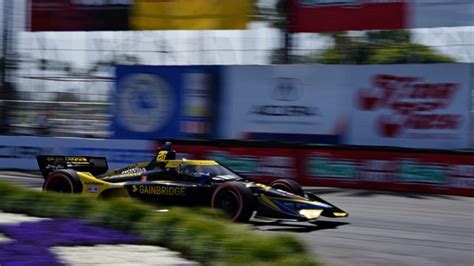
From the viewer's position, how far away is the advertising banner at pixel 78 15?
27.5 meters

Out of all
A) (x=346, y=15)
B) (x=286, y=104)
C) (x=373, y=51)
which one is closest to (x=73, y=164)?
(x=286, y=104)

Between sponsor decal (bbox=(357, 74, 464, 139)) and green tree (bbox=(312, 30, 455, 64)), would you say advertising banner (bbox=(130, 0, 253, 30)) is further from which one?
sponsor decal (bbox=(357, 74, 464, 139))

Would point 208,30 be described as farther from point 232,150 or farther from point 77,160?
point 77,160

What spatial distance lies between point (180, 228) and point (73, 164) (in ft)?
21.1

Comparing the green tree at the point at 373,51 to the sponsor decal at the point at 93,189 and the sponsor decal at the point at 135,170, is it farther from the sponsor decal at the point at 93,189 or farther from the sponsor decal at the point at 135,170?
the sponsor decal at the point at 93,189

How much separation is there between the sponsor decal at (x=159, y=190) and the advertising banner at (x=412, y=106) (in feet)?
37.7

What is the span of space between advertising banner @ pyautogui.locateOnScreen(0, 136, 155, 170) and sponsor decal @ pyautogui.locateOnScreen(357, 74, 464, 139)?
22.6 feet

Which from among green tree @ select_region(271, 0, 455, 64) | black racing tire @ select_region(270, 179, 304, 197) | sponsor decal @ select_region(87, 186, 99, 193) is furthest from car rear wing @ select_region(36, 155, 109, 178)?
green tree @ select_region(271, 0, 455, 64)

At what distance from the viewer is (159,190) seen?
12312 millimetres

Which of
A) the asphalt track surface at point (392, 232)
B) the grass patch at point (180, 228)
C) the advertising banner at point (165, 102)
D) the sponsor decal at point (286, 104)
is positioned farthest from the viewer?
the advertising banner at point (165, 102)

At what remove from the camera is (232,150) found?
21.3 m

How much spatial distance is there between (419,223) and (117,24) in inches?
691

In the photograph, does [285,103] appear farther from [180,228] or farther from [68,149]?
[180,228]

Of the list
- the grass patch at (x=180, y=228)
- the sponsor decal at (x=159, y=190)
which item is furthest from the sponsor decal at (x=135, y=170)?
the grass patch at (x=180, y=228)
